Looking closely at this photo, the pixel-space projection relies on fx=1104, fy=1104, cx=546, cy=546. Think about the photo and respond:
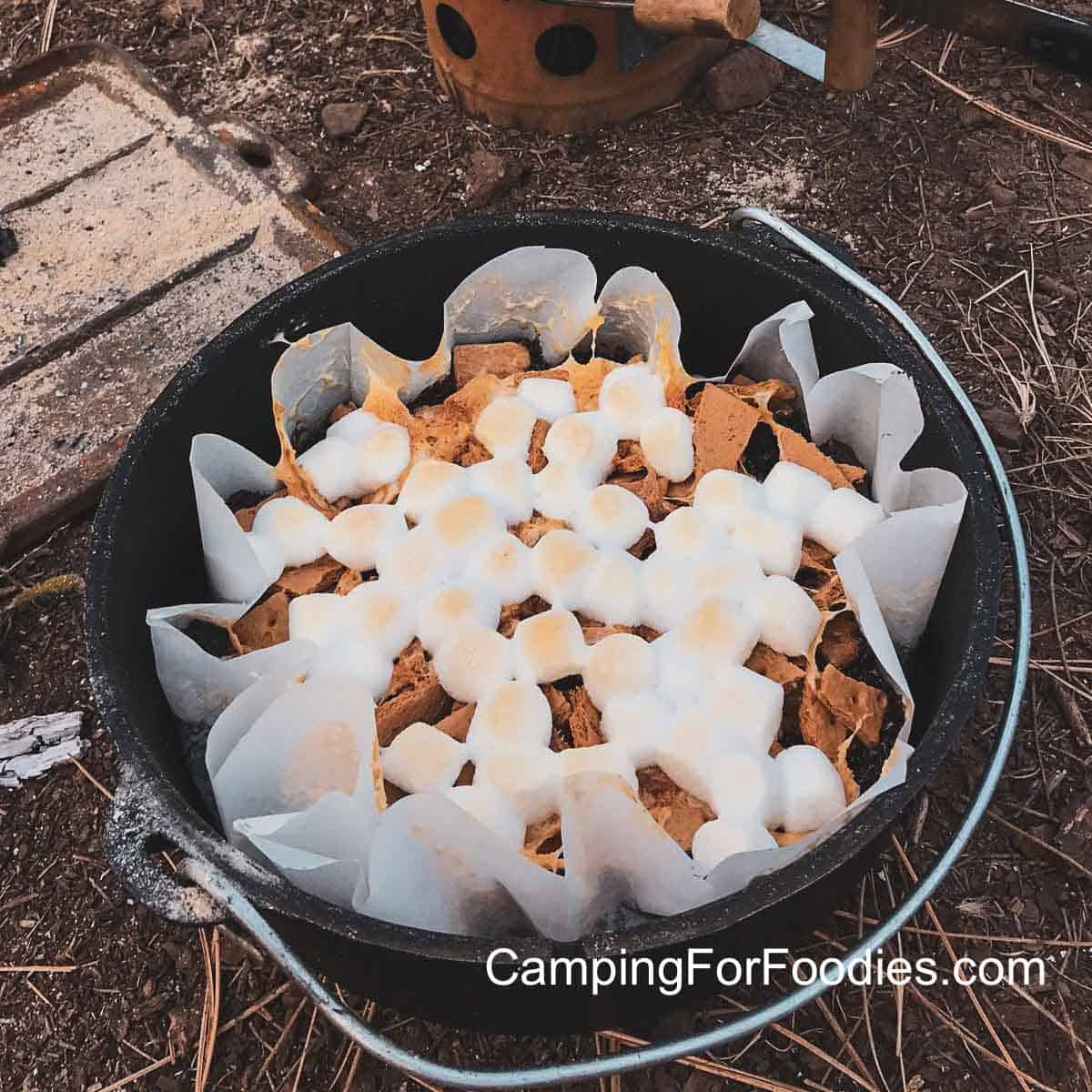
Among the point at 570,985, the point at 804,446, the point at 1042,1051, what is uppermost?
the point at 804,446

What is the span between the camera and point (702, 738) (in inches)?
36.2

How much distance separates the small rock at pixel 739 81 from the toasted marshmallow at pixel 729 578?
4.16 ft

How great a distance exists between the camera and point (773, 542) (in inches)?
41.2

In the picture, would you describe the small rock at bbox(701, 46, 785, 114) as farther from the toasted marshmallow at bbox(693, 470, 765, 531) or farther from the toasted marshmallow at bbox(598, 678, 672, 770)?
the toasted marshmallow at bbox(598, 678, 672, 770)

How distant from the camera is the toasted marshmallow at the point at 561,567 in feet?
3.40

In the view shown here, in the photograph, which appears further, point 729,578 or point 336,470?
point 336,470

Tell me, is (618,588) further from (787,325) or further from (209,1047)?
(209,1047)

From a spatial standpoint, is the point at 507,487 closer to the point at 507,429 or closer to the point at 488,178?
the point at 507,429

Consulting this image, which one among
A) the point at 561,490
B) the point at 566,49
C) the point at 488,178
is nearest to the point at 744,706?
the point at 561,490

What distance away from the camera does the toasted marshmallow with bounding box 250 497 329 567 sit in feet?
3.55

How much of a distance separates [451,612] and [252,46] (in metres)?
1.66

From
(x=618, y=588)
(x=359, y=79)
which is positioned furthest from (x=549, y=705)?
(x=359, y=79)

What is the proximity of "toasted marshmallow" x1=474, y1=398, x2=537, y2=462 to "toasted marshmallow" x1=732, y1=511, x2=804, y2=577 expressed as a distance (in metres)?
0.25

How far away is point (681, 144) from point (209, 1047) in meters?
1.59
